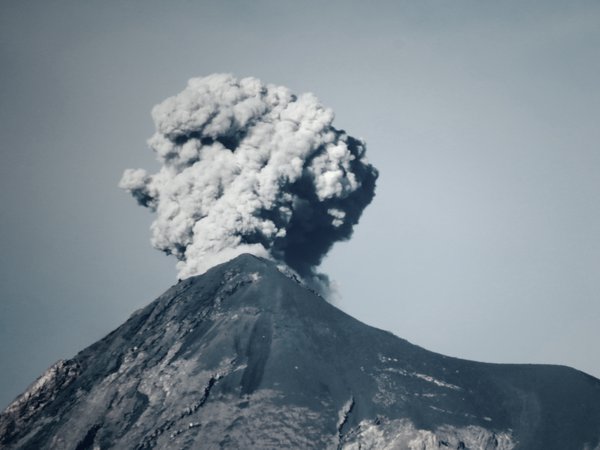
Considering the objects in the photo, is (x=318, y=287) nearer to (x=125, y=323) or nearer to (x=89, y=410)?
(x=125, y=323)

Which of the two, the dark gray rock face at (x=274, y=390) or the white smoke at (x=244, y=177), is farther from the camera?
the white smoke at (x=244, y=177)

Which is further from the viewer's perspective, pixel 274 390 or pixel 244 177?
pixel 244 177

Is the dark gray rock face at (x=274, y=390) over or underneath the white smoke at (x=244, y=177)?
underneath

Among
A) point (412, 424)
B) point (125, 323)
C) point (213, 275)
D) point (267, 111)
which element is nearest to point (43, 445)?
point (125, 323)

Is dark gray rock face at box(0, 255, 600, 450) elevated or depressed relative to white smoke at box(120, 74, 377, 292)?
depressed

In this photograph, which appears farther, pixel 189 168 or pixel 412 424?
pixel 189 168
